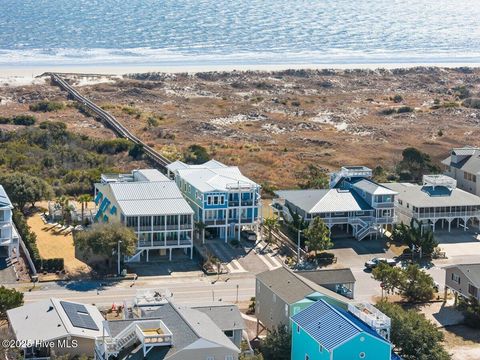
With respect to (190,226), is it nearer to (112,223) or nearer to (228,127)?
(112,223)

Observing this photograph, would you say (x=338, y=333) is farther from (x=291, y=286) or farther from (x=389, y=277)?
(x=389, y=277)

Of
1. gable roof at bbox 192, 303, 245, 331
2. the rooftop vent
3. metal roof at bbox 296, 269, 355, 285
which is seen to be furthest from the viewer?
the rooftop vent

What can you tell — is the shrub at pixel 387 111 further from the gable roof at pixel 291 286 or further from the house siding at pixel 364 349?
the house siding at pixel 364 349

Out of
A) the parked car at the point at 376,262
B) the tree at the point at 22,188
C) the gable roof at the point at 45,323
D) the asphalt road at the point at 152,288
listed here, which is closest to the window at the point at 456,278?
the parked car at the point at 376,262

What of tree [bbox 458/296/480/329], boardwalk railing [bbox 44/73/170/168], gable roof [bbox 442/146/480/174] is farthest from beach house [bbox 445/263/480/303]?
boardwalk railing [bbox 44/73/170/168]

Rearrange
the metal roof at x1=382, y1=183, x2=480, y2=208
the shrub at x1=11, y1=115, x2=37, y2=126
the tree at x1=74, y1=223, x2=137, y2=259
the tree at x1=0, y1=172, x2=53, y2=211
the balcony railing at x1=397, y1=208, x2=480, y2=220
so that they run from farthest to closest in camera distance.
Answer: the shrub at x1=11, y1=115, x2=37, y2=126, the tree at x1=0, y1=172, x2=53, y2=211, the metal roof at x1=382, y1=183, x2=480, y2=208, the balcony railing at x1=397, y1=208, x2=480, y2=220, the tree at x1=74, y1=223, x2=137, y2=259

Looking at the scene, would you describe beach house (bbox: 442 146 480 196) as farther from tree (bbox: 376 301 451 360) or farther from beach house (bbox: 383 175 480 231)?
tree (bbox: 376 301 451 360)

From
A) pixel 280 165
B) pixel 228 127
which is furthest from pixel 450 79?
pixel 280 165

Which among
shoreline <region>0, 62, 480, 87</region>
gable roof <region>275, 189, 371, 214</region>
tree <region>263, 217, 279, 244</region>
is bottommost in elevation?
tree <region>263, 217, 279, 244</region>
